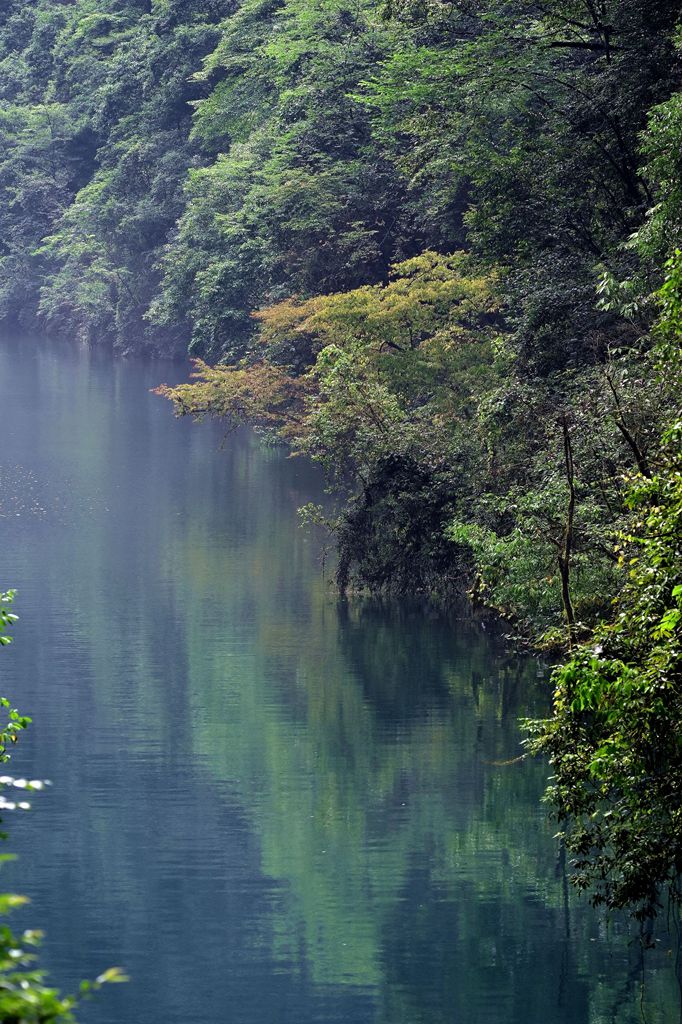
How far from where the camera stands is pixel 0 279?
6838 centimetres

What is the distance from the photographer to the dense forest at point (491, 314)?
846 centimetres

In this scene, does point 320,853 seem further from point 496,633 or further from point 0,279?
point 0,279

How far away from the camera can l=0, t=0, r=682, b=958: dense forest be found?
846 centimetres

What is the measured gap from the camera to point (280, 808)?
1279cm

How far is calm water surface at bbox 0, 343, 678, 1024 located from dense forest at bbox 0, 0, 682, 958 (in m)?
0.72

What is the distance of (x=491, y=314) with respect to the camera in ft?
92.6

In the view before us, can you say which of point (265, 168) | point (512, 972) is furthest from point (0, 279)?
point (512, 972)

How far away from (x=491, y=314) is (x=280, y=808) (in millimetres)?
16722

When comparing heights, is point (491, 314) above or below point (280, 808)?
above

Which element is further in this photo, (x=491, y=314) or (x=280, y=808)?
(x=491, y=314)

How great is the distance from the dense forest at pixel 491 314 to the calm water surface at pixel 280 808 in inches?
28.3

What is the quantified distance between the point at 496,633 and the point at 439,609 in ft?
4.48

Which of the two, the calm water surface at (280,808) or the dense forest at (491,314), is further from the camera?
the calm water surface at (280,808)

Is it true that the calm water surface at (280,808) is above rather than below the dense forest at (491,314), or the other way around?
below
